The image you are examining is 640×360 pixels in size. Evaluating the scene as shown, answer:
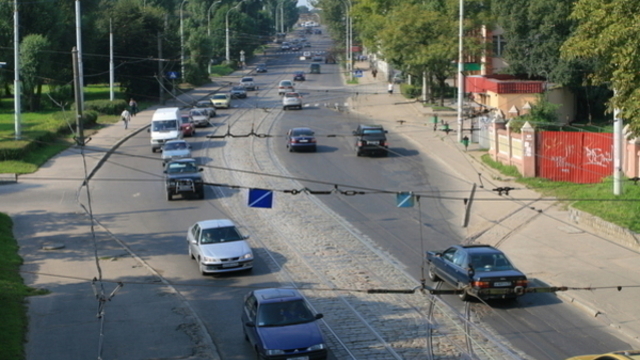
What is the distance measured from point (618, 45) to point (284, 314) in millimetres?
11265

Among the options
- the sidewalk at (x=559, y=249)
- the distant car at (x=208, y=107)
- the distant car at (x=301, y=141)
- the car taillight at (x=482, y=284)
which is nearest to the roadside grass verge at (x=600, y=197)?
the sidewalk at (x=559, y=249)

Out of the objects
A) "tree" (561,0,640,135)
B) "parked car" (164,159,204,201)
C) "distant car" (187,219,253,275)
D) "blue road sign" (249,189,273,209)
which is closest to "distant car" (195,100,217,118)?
"parked car" (164,159,204,201)

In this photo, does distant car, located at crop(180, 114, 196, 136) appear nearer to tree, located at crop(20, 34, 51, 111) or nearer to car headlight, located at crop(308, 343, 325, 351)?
tree, located at crop(20, 34, 51, 111)

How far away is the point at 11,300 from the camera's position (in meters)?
19.7

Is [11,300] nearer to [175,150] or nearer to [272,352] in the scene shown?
[272,352]

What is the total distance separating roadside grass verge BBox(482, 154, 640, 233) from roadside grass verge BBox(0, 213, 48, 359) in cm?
1465

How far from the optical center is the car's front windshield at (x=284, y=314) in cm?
1585

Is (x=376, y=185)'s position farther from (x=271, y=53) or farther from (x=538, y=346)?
(x=271, y=53)

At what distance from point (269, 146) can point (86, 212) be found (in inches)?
627

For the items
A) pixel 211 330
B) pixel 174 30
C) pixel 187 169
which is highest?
pixel 174 30

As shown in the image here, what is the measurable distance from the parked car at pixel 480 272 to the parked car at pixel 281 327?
409cm

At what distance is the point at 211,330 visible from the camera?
1777 centimetres

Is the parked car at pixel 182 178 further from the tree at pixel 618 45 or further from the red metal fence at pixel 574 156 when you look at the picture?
the tree at pixel 618 45

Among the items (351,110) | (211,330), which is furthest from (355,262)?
(351,110)
